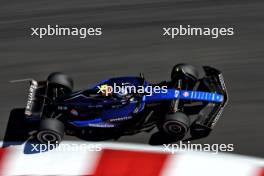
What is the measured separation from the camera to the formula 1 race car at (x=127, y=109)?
746 centimetres

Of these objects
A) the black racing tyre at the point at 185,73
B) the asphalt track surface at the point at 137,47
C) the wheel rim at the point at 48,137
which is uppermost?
the asphalt track surface at the point at 137,47

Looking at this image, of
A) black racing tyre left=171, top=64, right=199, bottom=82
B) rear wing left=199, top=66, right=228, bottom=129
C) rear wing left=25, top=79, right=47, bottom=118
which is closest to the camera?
rear wing left=199, top=66, right=228, bottom=129

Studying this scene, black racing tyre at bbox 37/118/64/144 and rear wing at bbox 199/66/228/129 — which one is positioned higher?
rear wing at bbox 199/66/228/129

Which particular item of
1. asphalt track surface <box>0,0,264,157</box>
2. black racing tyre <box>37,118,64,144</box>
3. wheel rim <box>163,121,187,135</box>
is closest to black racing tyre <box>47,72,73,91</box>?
asphalt track surface <box>0,0,264,157</box>

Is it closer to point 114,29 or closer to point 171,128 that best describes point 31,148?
point 171,128

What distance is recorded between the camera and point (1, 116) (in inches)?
338

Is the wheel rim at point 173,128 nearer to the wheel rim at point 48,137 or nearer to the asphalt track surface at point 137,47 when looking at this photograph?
the asphalt track surface at point 137,47

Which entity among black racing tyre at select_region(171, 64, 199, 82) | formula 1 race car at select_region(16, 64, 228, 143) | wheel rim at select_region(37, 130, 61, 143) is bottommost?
wheel rim at select_region(37, 130, 61, 143)

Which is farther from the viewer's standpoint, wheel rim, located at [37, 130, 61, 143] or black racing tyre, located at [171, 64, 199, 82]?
A: black racing tyre, located at [171, 64, 199, 82]

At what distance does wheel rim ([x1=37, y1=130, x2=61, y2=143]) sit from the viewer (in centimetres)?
739

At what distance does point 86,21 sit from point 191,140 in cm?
438

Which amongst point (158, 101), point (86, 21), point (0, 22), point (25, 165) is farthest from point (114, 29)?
point (25, 165)

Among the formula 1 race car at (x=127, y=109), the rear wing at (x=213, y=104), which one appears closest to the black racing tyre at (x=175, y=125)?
the formula 1 race car at (x=127, y=109)

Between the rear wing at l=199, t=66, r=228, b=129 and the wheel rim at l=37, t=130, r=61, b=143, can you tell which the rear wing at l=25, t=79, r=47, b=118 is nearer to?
the wheel rim at l=37, t=130, r=61, b=143
